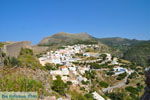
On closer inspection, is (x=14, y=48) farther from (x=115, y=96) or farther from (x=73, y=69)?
(x=73, y=69)

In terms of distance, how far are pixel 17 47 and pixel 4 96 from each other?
15.6 m

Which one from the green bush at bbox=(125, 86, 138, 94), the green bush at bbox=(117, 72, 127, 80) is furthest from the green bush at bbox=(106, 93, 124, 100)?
the green bush at bbox=(117, 72, 127, 80)

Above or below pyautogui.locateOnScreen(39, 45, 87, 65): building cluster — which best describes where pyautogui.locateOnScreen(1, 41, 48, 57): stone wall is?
above

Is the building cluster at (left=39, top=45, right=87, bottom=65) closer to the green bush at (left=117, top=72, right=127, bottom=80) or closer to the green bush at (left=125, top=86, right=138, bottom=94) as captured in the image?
the green bush at (left=117, top=72, right=127, bottom=80)

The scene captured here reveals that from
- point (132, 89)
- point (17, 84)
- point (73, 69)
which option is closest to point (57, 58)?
point (73, 69)

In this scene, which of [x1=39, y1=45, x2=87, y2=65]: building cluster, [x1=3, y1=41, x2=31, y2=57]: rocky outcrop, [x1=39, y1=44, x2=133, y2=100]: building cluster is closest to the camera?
[x1=3, y1=41, x2=31, y2=57]: rocky outcrop

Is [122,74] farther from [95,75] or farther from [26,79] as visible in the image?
[26,79]

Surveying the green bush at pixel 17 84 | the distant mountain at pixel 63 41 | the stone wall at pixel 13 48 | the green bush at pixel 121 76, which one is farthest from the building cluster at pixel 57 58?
the distant mountain at pixel 63 41

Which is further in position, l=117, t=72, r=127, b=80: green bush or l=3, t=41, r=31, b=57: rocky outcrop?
l=117, t=72, r=127, b=80: green bush

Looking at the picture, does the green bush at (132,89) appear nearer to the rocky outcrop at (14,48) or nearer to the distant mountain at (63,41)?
the rocky outcrop at (14,48)

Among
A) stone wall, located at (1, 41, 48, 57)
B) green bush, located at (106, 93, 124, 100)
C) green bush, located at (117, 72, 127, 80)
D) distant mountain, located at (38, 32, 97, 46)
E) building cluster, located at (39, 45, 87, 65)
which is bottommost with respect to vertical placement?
green bush, located at (106, 93, 124, 100)

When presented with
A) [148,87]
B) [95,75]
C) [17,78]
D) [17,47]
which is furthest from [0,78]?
[95,75]

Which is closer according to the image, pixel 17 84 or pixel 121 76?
pixel 17 84

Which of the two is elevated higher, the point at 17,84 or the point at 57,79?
the point at 17,84
